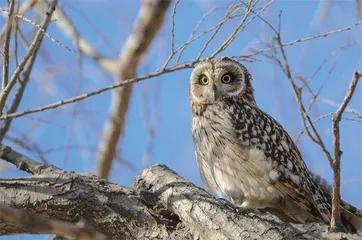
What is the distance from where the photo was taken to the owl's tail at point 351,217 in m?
3.18

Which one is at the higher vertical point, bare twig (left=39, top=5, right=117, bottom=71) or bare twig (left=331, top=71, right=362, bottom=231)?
bare twig (left=39, top=5, right=117, bottom=71)

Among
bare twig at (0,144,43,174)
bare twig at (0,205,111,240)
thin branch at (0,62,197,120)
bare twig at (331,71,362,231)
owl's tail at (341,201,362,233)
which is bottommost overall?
bare twig at (0,205,111,240)

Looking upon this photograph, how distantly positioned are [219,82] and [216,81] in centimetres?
3

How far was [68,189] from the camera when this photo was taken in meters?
2.81

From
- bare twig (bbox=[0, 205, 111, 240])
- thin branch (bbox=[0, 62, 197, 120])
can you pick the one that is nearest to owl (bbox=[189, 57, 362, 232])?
thin branch (bbox=[0, 62, 197, 120])

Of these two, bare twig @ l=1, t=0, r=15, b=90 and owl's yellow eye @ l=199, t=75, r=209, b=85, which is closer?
bare twig @ l=1, t=0, r=15, b=90

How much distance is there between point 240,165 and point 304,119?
1.22 meters

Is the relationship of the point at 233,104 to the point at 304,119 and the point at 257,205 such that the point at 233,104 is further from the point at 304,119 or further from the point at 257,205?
Result: the point at 304,119

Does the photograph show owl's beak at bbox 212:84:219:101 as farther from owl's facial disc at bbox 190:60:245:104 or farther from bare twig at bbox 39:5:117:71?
bare twig at bbox 39:5:117:71

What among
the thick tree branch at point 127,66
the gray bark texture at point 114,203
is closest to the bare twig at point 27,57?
the gray bark texture at point 114,203

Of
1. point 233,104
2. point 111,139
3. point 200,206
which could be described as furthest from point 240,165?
point 111,139

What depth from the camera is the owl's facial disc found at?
4.05 metres

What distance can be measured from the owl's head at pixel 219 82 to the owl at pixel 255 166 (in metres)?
0.06

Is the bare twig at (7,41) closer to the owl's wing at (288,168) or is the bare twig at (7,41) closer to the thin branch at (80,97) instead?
the thin branch at (80,97)
